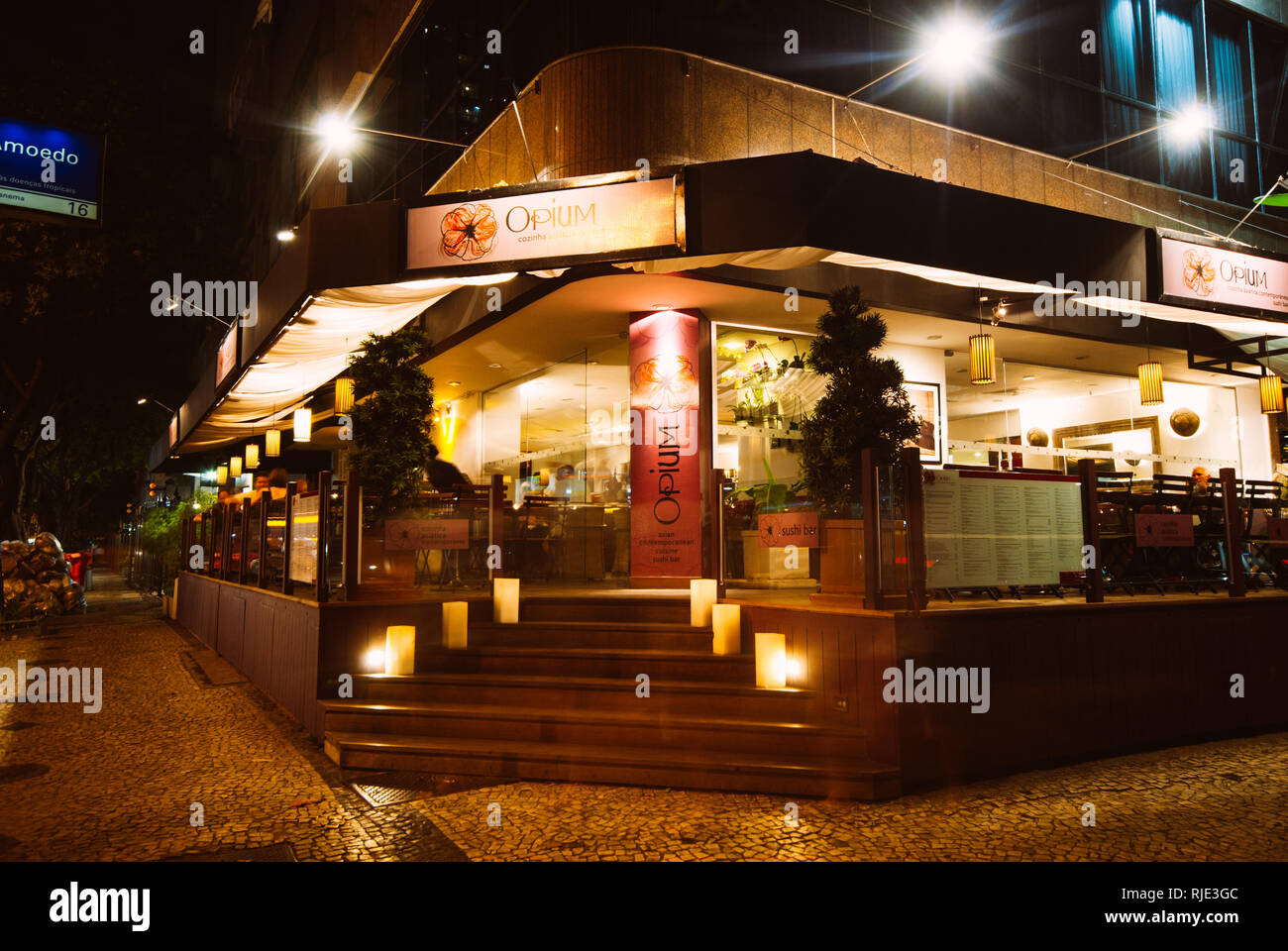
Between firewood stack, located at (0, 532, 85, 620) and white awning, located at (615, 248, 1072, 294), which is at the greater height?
white awning, located at (615, 248, 1072, 294)

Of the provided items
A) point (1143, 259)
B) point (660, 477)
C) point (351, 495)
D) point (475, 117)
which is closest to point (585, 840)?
point (351, 495)

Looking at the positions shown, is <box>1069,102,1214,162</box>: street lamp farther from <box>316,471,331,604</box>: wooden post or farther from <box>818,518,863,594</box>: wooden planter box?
<box>316,471,331,604</box>: wooden post

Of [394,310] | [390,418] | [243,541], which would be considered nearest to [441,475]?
[394,310]

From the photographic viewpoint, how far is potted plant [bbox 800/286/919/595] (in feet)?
18.7

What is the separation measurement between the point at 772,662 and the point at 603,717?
130 centimetres

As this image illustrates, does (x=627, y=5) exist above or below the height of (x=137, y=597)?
above

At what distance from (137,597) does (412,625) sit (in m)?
20.6

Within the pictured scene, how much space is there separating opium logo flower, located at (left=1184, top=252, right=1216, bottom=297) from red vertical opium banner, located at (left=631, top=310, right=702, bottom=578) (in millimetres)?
5272

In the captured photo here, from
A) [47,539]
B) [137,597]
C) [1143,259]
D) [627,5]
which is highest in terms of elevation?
[627,5]

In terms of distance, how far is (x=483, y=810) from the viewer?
4570 millimetres

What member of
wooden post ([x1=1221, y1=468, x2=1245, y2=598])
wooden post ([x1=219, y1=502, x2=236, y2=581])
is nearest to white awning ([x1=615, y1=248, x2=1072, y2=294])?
wooden post ([x1=1221, y1=468, x2=1245, y2=598])

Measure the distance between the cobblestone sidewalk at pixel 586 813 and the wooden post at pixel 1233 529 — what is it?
4.51ft

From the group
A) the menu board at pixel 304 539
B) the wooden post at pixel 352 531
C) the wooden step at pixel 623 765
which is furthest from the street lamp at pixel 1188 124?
the menu board at pixel 304 539

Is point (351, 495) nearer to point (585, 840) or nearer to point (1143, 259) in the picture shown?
point (585, 840)
